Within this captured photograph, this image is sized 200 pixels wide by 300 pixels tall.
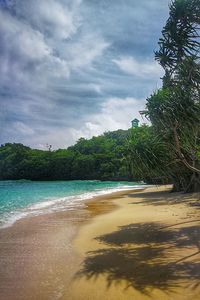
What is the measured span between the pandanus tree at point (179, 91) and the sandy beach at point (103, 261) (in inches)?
107

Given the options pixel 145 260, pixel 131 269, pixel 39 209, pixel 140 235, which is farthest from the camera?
pixel 39 209

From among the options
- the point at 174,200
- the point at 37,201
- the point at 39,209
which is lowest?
the point at 39,209

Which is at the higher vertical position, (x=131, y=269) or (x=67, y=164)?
(x=67, y=164)

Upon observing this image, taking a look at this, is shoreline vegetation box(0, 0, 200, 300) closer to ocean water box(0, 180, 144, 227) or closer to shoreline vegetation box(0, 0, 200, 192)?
shoreline vegetation box(0, 0, 200, 192)

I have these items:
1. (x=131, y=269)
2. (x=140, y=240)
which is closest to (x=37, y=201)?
(x=140, y=240)

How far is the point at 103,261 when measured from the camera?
774 cm

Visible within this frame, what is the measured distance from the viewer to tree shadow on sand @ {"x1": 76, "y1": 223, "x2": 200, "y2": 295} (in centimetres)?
620

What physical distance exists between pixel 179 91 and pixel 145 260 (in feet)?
16.1

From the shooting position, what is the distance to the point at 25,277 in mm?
6844

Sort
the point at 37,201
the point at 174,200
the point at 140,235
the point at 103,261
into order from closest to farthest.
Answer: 1. the point at 103,261
2. the point at 140,235
3. the point at 174,200
4. the point at 37,201

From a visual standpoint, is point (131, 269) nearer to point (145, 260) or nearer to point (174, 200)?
point (145, 260)

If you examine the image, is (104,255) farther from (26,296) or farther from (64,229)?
(64,229)

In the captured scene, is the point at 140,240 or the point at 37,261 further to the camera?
the point at 140,240

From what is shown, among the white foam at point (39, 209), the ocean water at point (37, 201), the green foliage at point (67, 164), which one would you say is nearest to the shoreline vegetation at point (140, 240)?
the white foam at point (39, 209)
